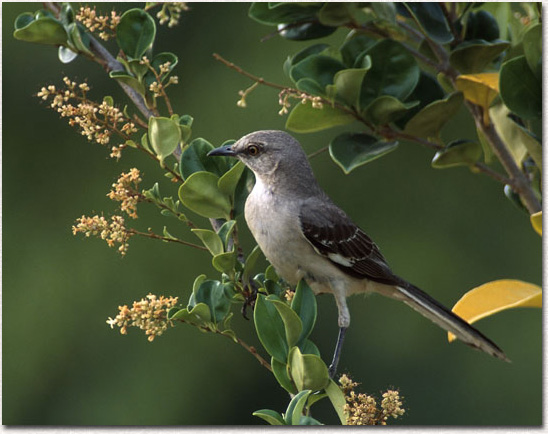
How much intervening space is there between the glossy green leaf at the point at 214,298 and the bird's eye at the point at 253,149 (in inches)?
14.1

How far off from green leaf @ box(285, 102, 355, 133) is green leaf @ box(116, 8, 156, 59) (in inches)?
12.3

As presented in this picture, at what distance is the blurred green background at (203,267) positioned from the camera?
2.94 metres

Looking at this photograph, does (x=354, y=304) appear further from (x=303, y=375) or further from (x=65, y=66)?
(x=303, y=375)

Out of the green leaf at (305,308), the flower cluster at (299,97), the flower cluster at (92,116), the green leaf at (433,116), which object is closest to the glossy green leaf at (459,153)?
the green leaf at (433,116)

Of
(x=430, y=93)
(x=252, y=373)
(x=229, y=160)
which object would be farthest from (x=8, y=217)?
(x=430, y=93)

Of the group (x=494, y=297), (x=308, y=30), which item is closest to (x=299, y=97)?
(x=308, y=30)

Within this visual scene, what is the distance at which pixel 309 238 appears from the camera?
1.77m

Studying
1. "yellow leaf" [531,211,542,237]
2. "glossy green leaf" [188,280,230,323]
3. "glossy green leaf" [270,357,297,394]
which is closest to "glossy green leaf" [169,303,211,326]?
"glossy green leaf" [188,280,230,323]

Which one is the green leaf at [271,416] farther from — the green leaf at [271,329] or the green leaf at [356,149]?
the green leaf at [356,149]

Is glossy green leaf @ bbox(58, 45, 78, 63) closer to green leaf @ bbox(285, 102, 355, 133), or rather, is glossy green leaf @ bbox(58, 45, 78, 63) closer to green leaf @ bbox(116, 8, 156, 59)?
green leaf @ bbox(116, 8, 156, 59)

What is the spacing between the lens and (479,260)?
365 centimetres

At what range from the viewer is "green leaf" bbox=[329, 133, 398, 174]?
1.57 metres

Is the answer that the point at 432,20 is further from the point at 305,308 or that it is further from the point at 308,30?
the point at 305,308

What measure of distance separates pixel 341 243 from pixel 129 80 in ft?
2.03
